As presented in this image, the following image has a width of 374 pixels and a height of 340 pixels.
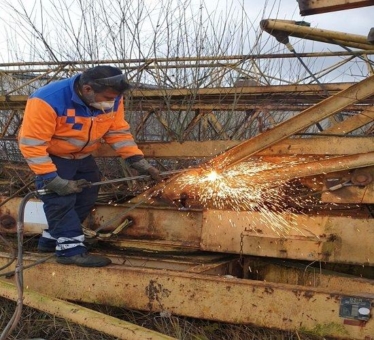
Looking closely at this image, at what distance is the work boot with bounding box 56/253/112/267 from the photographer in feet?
12.3

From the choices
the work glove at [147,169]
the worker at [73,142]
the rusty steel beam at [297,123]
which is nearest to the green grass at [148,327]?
the worker at [73,142]

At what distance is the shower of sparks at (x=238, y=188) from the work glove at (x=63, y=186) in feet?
2.54

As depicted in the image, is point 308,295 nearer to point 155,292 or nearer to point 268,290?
point 268,290

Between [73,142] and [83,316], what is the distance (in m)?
1.31

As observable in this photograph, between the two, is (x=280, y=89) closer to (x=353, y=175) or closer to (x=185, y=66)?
(x=185, y=66)

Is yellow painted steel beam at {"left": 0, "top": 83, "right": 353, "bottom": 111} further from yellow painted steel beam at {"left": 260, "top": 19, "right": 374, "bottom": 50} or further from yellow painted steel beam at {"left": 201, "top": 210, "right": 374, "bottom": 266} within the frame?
yellow painted steel beam at {"left": 201, "top": 210, "right": 374, "bottom": 266}

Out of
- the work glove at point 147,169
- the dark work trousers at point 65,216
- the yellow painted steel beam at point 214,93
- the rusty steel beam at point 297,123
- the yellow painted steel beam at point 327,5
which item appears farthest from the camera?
the yellow painted steel beam at point 214,93

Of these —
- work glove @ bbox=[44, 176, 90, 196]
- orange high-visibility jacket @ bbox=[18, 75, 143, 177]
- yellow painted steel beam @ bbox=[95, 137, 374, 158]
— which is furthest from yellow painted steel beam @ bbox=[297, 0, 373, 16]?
work glove @ bbox=[44, 176, 90, 196]

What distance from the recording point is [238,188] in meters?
4.05

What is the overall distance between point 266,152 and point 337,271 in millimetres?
1079

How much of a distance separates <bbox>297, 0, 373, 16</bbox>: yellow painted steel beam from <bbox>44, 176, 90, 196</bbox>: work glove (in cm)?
194

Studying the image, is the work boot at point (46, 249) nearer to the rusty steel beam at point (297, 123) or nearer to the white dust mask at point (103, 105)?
the white dust mask at point (103, 105)

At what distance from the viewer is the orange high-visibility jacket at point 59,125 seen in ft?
11.9

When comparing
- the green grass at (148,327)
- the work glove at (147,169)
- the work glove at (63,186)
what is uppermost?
the work glove at (147,169)
